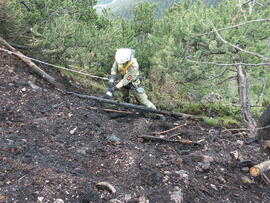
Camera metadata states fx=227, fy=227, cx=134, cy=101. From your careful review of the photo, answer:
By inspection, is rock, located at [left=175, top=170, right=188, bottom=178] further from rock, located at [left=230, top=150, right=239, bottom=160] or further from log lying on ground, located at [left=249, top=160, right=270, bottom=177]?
rock, located at [left=230, top=150, right=239, bottom=160]

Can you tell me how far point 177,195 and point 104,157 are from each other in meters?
1.28

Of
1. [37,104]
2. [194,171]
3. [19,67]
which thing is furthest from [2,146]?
[19,67]

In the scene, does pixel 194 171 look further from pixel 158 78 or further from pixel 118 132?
pixel 158 78

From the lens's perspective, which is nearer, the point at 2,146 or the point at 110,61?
the point at 2,146

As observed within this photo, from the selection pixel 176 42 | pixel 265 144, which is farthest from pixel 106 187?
pixel 176 42

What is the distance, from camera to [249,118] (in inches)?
205

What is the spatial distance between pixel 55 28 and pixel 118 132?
9.77 feet

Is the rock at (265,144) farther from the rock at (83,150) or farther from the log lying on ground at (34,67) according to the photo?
the log lying on ground at (34,67)

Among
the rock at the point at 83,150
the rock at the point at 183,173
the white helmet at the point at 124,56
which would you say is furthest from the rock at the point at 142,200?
the white helmet at the point at 124,56

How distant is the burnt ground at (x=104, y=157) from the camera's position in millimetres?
2604

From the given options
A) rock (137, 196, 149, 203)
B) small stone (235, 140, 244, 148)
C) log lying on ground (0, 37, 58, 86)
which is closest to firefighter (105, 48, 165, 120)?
log lying on ground (0, 37, 58, 86)

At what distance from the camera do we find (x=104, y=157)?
3490 millimetres

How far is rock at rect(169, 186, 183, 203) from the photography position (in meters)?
2.63

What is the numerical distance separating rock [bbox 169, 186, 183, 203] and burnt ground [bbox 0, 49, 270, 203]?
0.01 metres
